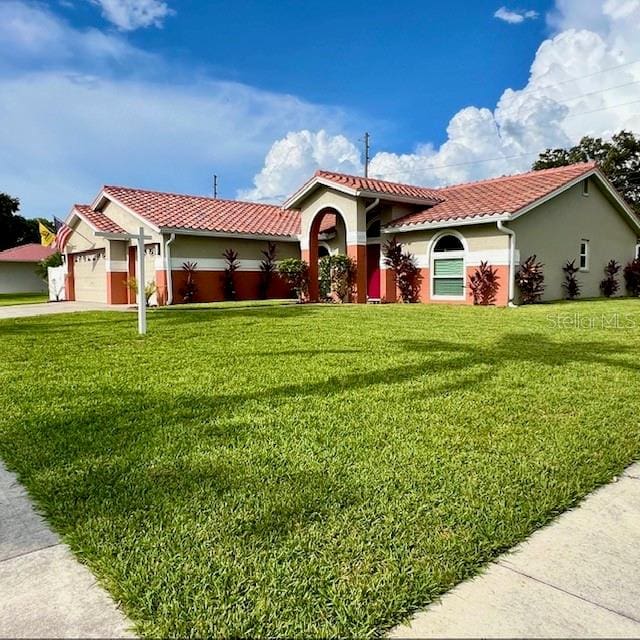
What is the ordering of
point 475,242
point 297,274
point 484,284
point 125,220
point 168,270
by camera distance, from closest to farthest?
point 484,284 < point 475,242 < point 168,270 < point 297,274 < point 125,220

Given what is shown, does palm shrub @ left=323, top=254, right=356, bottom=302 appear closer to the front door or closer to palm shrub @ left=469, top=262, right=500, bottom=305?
the front door

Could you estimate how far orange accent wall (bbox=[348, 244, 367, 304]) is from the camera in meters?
19.1

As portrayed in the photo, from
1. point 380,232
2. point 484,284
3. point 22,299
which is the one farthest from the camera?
point 22,299

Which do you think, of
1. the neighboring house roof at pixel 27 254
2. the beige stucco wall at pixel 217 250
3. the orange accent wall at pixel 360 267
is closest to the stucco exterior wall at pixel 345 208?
the orange accent wall at pixel 360 267

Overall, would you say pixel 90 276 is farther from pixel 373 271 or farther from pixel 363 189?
pixel 363 189

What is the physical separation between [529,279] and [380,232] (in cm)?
584

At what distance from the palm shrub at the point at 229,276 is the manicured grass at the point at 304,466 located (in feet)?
44.1

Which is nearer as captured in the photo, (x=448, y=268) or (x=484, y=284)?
(x=484, y=284)

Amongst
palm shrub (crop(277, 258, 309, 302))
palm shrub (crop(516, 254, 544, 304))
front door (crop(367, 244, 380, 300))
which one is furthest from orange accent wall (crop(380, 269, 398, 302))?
palm shrub (crop(516, 254, 544, 304))

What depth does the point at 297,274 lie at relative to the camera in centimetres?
2038

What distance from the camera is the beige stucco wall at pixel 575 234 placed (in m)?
17.3

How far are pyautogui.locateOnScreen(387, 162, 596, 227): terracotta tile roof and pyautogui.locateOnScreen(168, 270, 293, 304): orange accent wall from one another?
6051mm

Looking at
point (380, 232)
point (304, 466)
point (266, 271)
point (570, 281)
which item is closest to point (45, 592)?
point (304, 466)

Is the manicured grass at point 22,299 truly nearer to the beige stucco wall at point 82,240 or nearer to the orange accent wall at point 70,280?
the orange accent wall at point 70,280
